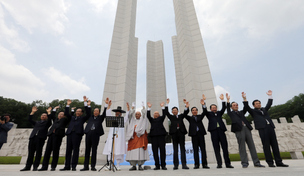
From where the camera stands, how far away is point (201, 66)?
33.1 feet

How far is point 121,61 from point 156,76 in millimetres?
14561

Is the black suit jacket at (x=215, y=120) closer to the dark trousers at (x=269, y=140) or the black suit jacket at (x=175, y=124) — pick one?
the black suit jacket at (x=175, y=124)

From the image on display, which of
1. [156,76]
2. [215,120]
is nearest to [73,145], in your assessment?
[215,120]

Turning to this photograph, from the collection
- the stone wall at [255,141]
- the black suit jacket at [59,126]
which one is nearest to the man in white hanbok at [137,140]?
the black suit jacket at [59,126]

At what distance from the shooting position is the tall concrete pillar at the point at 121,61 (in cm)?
983

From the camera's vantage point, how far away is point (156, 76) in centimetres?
2516

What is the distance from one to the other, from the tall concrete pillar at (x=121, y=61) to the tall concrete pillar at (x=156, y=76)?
40.9 feet

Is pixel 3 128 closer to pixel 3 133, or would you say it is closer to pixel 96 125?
pixel 3 133

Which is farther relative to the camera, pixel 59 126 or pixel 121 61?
pixel 121 61

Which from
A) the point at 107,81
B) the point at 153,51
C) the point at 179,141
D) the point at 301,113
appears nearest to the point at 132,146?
the point at 179,141

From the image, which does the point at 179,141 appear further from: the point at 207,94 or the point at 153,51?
the point at 153,51

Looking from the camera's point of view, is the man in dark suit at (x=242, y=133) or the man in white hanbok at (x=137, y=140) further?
the man in white hanbok at (x=137, y=140)

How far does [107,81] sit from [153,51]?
18097 millimetres

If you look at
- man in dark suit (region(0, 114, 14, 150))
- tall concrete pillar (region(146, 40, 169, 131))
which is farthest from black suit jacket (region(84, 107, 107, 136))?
tall concrete pillar (region(146, 40, 169, 131))
